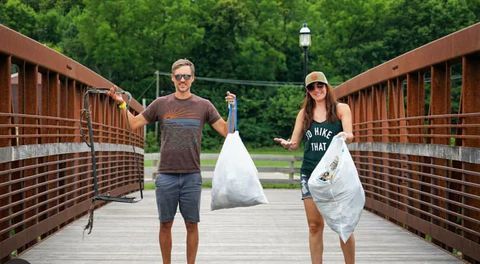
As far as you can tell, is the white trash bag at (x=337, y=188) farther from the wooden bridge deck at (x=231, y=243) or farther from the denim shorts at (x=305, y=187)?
the wooden bridge deck at (x=231, y=243)

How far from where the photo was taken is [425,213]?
10.1 m

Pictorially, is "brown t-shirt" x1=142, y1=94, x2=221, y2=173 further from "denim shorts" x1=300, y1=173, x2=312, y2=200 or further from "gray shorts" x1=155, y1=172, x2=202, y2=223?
"denim shorts" x1=300, y1=173, x2=312, y2=200

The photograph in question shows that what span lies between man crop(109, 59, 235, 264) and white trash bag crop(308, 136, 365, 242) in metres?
0.88

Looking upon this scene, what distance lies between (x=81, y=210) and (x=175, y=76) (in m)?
6.13

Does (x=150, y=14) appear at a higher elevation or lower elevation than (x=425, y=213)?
higher

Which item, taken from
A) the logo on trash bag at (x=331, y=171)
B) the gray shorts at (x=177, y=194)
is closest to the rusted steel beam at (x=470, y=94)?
the logo on trash bag at (x=331, y=171)

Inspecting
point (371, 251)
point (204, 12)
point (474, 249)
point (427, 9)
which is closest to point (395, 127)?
point (371, 251)

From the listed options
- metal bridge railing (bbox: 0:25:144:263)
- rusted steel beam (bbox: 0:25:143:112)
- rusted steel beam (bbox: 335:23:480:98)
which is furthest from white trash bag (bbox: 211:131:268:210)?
rusted steel beam (bbox: 335:23:480:98)

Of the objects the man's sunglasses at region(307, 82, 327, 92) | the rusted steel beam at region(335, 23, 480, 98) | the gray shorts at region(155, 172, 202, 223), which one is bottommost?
the gray shorts at region(155, 172, 202, 223)

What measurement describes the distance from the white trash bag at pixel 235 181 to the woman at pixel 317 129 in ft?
1.06

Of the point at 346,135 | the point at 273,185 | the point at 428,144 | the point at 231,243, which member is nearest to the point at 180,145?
the point at 346,135

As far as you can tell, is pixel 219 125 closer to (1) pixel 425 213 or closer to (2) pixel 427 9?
(1) pixel 425 213

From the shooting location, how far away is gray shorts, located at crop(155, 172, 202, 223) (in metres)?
6.86

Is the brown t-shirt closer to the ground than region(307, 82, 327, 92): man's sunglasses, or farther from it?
closer to the ground
